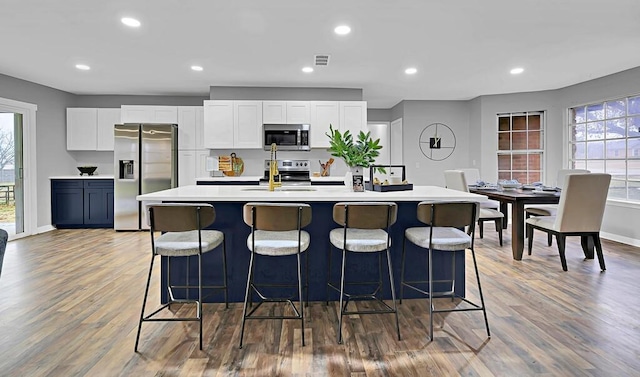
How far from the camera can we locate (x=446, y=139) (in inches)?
295

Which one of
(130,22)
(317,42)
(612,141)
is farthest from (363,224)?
(612,141)

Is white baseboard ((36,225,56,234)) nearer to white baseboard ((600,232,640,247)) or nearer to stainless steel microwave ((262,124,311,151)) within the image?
stainless steel microwave ((262,124,311,151))

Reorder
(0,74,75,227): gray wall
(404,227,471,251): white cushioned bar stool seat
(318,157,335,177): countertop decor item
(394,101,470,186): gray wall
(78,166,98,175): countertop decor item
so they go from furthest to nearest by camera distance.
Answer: (394,101,470,186): gray wall
(78,166,98,175): countertop decor item
(318,157,335,177): countertop decor item
(0,74,75,227): gray wall
(404,227,471,251): white cushioned bar stool seat

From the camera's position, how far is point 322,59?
4688mm

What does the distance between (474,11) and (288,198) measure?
2293mm

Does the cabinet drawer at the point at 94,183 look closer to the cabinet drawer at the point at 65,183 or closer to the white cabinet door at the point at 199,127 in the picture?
the cabinet drawer at the point at 65,183

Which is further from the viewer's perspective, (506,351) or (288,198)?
(288,198)

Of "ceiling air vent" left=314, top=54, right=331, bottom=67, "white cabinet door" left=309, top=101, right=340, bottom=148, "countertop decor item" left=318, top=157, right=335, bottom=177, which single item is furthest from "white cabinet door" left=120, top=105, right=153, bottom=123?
"ceiling air vent" left=314, top=54, right=331, bottom=67

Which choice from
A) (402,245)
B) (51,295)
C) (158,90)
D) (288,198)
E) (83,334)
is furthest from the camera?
(158,90)

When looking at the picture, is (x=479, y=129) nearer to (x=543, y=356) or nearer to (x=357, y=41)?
(x=357, y=41)

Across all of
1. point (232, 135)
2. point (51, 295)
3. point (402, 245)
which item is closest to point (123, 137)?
point (232, 135)

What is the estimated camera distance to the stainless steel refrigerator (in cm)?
619

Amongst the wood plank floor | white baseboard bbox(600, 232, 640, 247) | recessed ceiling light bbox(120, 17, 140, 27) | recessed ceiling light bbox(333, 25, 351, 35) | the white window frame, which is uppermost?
recessed ceiling light bbox(333, 25, 351, 35)

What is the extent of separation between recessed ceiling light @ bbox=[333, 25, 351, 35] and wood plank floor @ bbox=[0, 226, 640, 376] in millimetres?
2538
